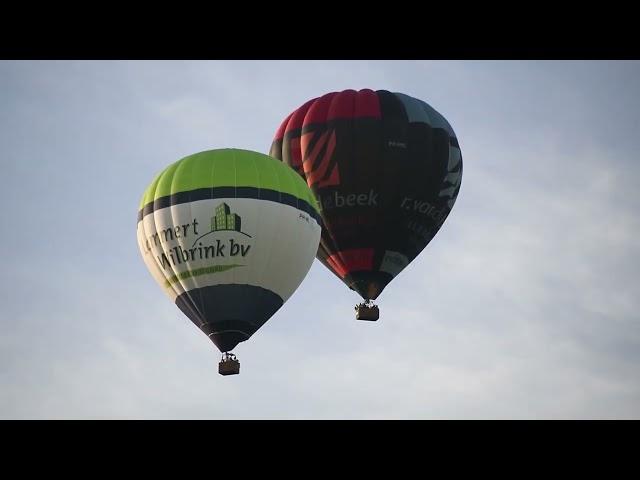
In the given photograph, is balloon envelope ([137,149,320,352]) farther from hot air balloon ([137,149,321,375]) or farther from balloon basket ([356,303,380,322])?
balloon basket ([356,303,380,322])

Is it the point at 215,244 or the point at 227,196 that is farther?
the point at 227,196

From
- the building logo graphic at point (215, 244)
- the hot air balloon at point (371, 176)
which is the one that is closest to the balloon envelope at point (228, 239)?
the building logo graphic at point (215, 244)

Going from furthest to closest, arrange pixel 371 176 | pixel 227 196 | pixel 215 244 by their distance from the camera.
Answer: pixel 371 176
pixel 227 196
pixel 215 244

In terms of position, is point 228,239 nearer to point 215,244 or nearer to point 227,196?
point 215,244

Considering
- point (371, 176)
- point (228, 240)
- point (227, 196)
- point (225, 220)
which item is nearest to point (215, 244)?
point (228, 240)

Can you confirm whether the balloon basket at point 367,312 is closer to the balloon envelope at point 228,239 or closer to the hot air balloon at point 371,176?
the hot air balloon at point 371,176

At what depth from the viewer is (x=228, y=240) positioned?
28.8 meters

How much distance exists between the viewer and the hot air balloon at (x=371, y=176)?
32250mm

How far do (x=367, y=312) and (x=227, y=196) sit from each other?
5.73 metres

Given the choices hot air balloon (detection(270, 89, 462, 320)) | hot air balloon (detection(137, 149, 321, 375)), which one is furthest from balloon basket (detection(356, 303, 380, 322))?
hot air balloon (detection(137, 149, 321, 375))
